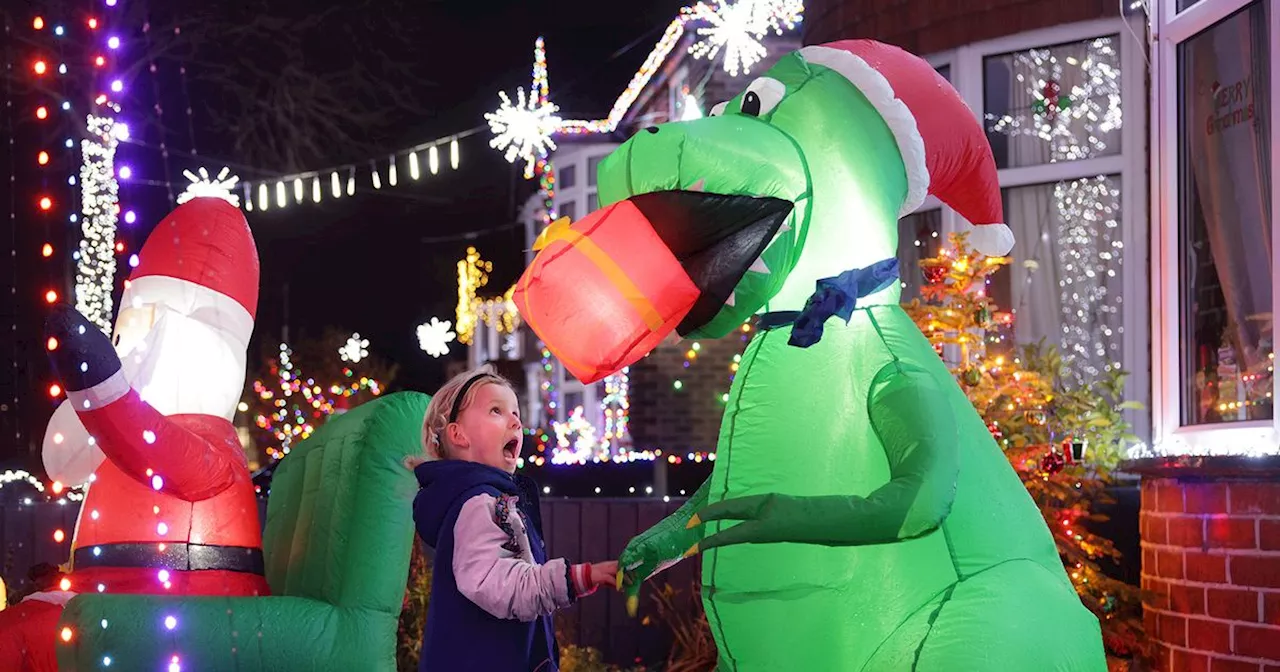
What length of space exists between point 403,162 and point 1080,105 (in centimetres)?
1468

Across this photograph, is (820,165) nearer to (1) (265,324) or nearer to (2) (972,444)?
(2) (972,444)

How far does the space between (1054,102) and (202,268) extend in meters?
4.97

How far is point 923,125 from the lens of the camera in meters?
3.28

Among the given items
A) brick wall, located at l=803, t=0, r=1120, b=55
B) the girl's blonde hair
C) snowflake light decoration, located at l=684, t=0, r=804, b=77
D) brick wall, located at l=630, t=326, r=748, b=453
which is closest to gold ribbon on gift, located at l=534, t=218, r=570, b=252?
the girl's blonde hair

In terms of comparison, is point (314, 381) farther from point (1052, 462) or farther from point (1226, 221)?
point (1226, 221)

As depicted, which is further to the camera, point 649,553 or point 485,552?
point 485,552

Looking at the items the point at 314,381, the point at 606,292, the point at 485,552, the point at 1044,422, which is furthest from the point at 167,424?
A: the point at 314,381

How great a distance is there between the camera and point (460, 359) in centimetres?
3503

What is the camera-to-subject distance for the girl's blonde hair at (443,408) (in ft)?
12.8

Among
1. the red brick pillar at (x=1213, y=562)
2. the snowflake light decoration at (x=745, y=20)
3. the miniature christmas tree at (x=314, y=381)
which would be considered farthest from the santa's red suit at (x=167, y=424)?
the miniature christmas tree at (x=314, y=381)

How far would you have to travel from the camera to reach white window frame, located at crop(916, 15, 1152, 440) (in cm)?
741

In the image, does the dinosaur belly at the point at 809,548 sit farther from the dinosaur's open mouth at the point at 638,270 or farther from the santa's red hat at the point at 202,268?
the santa's red hat at the point at 202,268

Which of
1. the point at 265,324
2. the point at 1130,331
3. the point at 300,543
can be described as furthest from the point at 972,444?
the point at 265,324

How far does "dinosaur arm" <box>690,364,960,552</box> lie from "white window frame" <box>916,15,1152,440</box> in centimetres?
481
